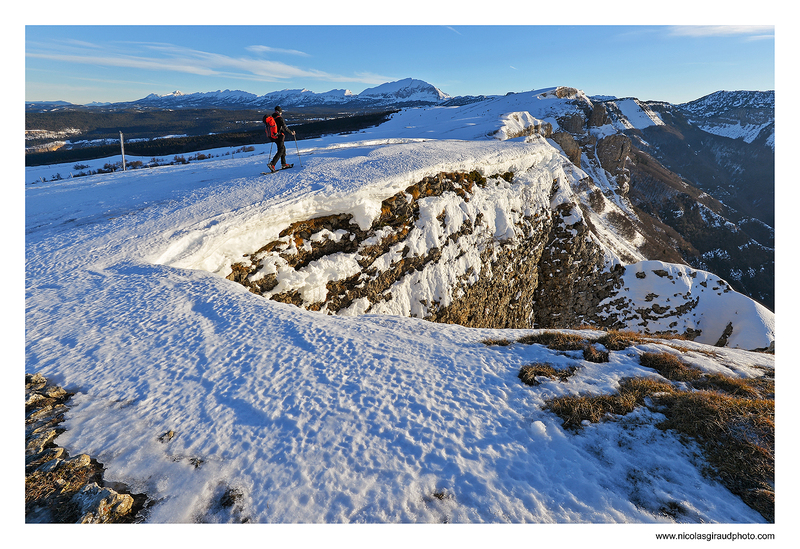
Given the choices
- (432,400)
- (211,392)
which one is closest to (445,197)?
(432,400)

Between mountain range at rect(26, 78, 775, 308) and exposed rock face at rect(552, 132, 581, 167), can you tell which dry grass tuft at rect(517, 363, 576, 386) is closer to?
mountain range at rect(26, 78, 775, 308)

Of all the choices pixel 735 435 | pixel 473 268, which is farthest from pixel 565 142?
pixel 735 435

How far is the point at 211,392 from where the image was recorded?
15.3 feet

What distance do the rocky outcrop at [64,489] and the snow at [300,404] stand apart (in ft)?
0.55

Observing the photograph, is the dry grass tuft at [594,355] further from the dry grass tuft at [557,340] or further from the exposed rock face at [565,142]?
the exposed rock face at [565,142]

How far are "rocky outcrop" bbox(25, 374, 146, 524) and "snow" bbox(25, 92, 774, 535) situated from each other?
0.17 meters

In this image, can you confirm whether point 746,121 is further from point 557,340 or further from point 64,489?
point 64,489

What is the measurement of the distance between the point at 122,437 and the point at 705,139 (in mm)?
238314

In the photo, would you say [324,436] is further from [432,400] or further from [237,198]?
[237,198]

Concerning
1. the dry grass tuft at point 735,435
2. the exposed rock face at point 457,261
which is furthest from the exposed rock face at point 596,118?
the dry grass tuft at point 735,435

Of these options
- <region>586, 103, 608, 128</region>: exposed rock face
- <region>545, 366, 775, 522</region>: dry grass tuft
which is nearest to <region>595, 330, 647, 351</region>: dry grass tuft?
<region>545, 366, 775, 522</region>: dry grass tuft

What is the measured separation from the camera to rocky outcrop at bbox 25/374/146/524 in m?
3.06

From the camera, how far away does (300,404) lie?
15.0 ft

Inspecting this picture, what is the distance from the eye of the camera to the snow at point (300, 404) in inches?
135
